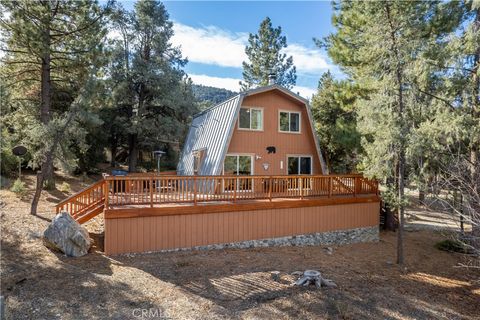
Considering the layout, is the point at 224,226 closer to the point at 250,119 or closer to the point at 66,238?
the point at 66,238

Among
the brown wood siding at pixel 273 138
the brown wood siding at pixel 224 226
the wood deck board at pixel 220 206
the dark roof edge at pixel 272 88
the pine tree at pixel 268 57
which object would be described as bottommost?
the brown wood siding at pixel 224 226

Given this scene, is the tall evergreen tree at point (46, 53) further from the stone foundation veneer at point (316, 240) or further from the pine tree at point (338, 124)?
the pine tree at point (338, 124)

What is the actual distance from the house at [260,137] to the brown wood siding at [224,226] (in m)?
2.78

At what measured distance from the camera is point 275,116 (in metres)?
12.5

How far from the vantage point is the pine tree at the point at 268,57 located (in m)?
26.7

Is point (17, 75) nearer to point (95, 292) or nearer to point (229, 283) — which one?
point (95, 292)

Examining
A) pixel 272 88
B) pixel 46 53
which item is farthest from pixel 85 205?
pixel 272 88

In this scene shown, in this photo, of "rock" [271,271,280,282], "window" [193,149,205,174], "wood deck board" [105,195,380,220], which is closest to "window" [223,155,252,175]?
"window" [193,149,205,174]

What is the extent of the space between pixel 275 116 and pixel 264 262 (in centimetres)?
705

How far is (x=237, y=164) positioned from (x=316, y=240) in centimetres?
430

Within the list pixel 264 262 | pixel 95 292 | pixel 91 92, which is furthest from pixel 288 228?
pixel 91 92

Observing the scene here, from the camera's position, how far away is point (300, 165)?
13.0 m

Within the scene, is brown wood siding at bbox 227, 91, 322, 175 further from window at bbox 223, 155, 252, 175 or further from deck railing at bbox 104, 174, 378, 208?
deck railing at bbox 104, 174, 378, 208

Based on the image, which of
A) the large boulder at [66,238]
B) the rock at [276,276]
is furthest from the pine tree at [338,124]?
the large boulder at [66,238]
